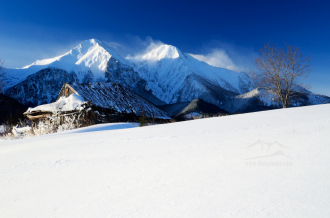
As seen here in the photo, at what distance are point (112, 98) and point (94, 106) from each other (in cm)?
344

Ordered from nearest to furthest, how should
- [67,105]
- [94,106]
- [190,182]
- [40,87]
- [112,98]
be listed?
[190,182], [94,106], [67,105], [112,98], [40,87]

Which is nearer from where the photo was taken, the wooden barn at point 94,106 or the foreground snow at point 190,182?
the foreground snow at point 190,182

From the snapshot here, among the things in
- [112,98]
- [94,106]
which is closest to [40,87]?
[112,98]

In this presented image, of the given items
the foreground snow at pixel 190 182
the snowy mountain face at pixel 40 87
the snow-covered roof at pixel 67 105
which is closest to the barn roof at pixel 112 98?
the snow-covered roof at pixel 67 105

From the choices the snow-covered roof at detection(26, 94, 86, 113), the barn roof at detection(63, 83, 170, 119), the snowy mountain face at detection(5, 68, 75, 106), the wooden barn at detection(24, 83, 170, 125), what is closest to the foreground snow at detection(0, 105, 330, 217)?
the wooden barn at detection(24, 83, 170, 125)

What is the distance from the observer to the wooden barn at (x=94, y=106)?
14.5m

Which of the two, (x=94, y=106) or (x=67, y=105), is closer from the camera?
(x=94, y=106)

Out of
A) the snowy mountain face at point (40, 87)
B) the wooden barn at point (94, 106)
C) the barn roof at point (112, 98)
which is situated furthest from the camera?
the snowy mountain face at point (40, 87)

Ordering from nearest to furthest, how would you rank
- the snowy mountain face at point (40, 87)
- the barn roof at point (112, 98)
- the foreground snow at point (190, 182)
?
the foreground snow at point (190, 182)
the barn roof at point (112, 98)
the snowy mountain face at point (40, 87)

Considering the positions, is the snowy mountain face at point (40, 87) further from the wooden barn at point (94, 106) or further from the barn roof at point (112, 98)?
the wooden barn at point (94, 106)

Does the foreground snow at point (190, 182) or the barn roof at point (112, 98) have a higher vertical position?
the barn roof at point (112, 98)

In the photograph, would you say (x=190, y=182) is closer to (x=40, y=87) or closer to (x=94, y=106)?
(x=94, y=106)

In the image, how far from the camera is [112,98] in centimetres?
1800

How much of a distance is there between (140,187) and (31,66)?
238669mm
